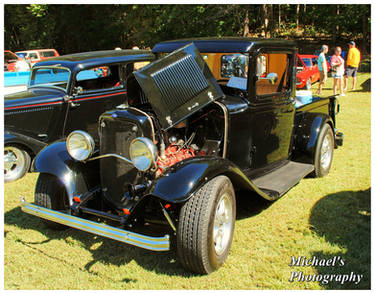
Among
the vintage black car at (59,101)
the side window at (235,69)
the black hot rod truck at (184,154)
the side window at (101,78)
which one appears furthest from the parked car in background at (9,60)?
the side window at (235,69)

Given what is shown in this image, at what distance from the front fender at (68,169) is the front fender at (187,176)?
0.99 meters

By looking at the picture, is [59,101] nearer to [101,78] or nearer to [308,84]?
[101,78]

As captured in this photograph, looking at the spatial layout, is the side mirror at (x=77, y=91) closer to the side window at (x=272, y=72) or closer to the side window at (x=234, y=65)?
the side window at (x=234, y=65)

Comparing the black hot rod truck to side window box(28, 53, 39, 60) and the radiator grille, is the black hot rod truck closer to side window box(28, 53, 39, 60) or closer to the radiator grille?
the radiator grille

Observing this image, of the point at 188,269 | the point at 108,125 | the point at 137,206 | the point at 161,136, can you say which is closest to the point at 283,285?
the point at 188,269

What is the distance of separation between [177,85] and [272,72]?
1.38m

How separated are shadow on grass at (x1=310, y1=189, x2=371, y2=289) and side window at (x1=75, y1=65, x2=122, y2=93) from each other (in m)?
4.19

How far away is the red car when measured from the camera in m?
12.7

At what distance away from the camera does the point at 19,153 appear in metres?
5.46

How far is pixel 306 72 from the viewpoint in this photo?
13.0 m

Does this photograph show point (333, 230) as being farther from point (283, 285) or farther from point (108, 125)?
point (108, 125)

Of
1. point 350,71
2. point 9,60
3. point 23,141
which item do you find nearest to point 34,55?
point 9,60

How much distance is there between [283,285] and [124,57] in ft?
16.4

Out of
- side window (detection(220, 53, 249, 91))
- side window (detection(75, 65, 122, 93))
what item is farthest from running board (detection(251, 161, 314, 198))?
side window (detection(75, 65, 122, 93))
